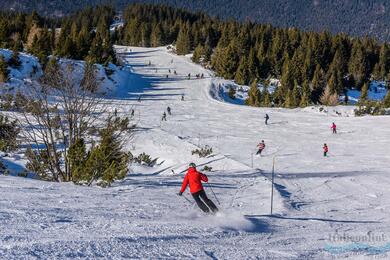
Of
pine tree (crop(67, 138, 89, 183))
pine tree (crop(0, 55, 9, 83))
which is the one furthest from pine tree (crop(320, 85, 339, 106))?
pine tree (crop(67, 138, 89, 183))

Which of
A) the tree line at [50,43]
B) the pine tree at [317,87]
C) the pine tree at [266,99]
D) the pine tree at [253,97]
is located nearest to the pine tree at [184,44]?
the tree line at [50,43]

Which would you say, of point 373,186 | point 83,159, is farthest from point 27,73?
point 373,186

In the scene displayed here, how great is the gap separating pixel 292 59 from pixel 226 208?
2416 inches

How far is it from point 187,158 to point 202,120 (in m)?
13.2

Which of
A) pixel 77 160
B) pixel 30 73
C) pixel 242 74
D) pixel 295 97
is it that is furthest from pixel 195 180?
pixel 242 74

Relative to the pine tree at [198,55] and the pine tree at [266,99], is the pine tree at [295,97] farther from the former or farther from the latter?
the pine tree at [198,55]

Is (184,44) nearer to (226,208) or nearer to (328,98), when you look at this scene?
(328,98)

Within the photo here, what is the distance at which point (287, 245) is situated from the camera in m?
7.98

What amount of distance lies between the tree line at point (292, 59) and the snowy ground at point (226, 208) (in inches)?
1109

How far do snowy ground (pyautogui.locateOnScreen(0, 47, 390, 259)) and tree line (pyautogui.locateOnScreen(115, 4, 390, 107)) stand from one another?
92.4ft

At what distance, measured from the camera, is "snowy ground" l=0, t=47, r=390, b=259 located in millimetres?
6961

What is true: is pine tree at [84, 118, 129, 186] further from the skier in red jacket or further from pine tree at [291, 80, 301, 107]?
pine tree at [291, 80, 301, 107]

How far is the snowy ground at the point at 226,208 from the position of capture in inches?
274

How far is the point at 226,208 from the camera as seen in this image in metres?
11.9
